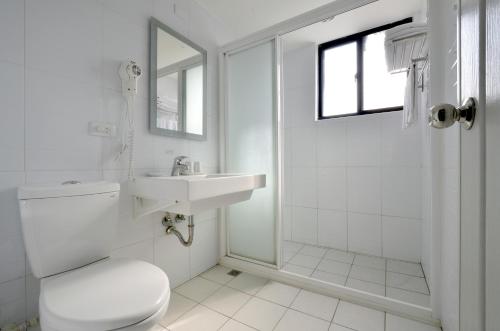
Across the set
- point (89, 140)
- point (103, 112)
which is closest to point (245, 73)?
point (103, 112)

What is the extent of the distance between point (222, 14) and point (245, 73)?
1.91 feet

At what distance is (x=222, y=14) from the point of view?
192 centimetres

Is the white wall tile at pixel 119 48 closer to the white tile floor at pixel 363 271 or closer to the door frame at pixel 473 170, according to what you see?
the door frame at pixel 473 170

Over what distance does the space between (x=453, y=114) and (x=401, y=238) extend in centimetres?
199

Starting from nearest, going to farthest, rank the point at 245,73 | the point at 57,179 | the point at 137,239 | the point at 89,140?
the point at 57,179, the point at 89,140, the point at 137,239, the point at 245,73

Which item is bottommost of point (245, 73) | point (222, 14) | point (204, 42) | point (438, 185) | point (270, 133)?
point (438, 185)

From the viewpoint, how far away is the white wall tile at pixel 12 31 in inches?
34.7

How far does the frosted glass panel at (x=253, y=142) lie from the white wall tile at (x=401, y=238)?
3.60 ft

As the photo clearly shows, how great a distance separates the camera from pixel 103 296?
75cm

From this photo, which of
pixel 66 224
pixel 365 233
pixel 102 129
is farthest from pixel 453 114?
pixel 365 233

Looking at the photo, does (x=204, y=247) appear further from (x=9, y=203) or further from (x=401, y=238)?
(x=401, y=238)

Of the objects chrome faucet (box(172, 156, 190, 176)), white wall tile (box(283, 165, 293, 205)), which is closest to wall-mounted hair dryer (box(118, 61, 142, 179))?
chrome faucet (box(172, 156, 190, 176))

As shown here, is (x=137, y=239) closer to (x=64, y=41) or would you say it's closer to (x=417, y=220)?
(x=64, y=41)

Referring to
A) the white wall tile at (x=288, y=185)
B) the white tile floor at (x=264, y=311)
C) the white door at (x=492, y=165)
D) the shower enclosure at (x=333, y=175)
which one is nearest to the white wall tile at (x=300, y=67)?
the shower enclosure at (x=333, y=175)
